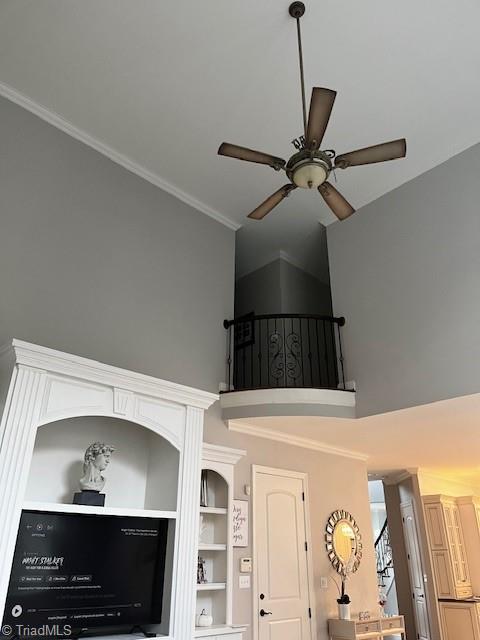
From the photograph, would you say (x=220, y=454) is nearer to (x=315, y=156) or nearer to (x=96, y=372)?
(x=96, y=372)

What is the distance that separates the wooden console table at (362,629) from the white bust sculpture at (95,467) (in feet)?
11.8

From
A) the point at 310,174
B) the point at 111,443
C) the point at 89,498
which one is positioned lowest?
the point at 89,498

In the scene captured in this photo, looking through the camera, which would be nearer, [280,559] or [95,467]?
[95,467]

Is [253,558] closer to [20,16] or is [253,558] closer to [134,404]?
[134,404]

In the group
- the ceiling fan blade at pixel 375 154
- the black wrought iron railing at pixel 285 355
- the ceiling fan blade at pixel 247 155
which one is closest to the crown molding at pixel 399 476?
the black wrought iron railing at pixel 285 355

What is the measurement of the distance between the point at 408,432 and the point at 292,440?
1.44 metres

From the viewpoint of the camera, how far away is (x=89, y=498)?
12.7ft

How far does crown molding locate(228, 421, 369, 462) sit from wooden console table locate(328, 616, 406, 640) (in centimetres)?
202

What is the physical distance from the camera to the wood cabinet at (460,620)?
7520 mm

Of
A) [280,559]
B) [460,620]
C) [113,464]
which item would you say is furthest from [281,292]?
[460,620]

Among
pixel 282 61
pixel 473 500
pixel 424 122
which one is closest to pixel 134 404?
pixel 282 61

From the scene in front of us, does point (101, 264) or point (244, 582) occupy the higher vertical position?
point (101, 264)

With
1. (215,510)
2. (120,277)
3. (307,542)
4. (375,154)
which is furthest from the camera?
(307,542)

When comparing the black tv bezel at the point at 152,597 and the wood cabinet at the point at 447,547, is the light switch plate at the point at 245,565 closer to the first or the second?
the black tv bezel at the point at 152,597
